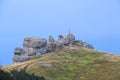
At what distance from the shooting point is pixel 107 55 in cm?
17525

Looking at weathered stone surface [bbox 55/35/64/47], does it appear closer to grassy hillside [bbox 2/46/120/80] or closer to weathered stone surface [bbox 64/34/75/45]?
weathered stone surface [bbox 64/34/75/45]

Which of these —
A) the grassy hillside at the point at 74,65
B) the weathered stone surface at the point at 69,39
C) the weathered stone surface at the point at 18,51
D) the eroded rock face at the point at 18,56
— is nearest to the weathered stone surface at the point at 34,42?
the grassy hillside at the point at 74,65

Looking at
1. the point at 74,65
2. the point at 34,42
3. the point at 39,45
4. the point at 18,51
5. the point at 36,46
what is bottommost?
the point at 74,65

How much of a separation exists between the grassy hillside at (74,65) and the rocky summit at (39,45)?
344 centimetres

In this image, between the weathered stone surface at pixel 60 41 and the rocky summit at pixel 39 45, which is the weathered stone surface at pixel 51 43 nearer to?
the rocky summit at pixel 39 45

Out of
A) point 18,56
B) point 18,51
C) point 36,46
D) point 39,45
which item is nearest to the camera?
point 18,51

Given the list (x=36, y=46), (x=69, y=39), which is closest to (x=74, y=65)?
(x=36, y=46)

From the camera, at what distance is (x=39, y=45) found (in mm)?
178625

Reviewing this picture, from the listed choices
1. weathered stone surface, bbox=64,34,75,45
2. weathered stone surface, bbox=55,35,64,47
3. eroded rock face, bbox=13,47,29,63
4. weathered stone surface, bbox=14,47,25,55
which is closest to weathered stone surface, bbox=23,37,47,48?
weathered stone surface, bbox=14,47,25,55

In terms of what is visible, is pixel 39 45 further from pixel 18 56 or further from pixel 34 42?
pixel 18 56

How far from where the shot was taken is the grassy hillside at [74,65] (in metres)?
146

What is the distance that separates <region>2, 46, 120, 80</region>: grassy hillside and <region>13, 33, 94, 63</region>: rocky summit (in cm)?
344

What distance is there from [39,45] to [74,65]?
2392cm

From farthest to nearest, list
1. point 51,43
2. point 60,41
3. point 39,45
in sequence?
point 60,41 → point 51,43 → point 39,45
